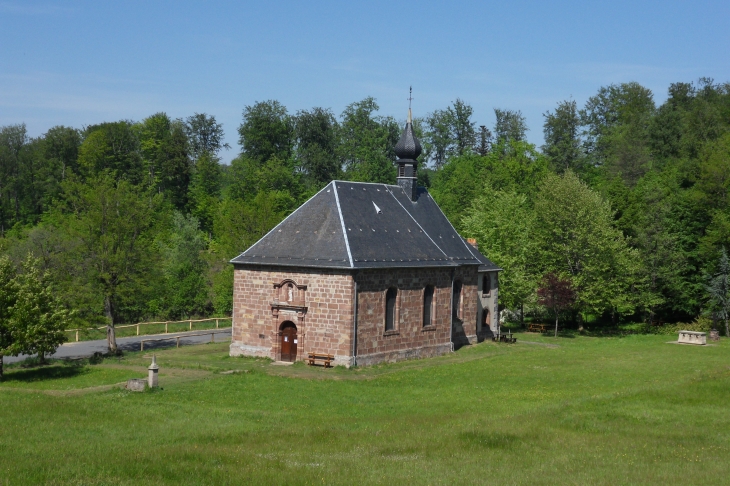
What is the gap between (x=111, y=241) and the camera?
41312 mm

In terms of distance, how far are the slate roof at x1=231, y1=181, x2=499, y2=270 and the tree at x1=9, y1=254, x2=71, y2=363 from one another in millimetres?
8909

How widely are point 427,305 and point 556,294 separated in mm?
14795

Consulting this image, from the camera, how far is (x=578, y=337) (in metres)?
53.8

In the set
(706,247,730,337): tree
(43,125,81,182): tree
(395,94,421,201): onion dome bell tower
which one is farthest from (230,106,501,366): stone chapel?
(43,125,81,182): tree

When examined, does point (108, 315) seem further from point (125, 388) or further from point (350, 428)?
point (350, 428)

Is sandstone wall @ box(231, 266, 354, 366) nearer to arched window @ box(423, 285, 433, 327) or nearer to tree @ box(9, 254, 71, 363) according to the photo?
arched window @ box(423, 285, 433, 327)

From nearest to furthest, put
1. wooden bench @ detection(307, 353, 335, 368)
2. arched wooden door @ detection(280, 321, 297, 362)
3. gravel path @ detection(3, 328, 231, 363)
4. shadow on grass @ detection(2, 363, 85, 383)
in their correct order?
shadow on grass @ detection(2, 363, 85, 383) < wooden bench @ detection(307, 353, 335, 368) < arched wooden door @ detection(280, 321, 297, 362) < gravel path @ detection(3, 328, 231, 363)

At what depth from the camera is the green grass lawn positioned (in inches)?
617

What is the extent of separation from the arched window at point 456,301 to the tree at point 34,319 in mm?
20868

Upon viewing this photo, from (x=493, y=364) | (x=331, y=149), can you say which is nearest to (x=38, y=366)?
(x=493, y=364)

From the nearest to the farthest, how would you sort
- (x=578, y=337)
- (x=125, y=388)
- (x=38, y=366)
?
1. (x=125, y=388)
2. (x=38, y=366)
3. (x=578, y=337)

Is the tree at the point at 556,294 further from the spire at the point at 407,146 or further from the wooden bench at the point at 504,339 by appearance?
the spire at the point at 407,146

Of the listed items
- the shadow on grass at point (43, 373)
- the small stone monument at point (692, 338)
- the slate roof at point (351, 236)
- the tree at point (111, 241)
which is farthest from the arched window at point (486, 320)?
the shadow on grass at point (43, 373)

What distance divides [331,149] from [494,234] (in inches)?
1669
